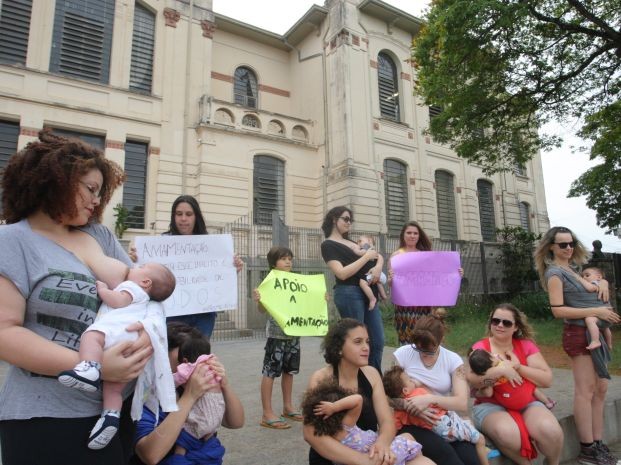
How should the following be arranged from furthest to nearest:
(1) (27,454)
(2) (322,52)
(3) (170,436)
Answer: (2) (322,52), (3) (170,436), (1) (27,454)

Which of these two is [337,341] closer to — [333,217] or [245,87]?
[333,217]

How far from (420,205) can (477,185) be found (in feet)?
15.2

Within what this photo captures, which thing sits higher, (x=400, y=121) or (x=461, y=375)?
(x=400, y=121)

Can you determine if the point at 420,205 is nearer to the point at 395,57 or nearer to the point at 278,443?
the point at 395,57

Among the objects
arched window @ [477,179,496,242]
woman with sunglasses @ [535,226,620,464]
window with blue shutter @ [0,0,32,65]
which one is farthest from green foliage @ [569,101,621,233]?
window with blue shutter @ [0,0,32,65]

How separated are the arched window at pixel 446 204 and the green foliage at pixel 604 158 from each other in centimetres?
625

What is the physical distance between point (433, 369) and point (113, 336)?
7.95ft

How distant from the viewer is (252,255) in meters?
14.4

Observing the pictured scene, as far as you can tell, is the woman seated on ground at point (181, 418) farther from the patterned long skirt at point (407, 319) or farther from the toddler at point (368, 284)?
the patterned long skirt at point (407, 319)

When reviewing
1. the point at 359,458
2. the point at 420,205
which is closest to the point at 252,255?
the point at 420,205

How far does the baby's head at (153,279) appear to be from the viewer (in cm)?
185

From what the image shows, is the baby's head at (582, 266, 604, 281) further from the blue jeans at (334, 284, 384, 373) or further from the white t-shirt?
the blue jeans at (334, 284, 384, 373)

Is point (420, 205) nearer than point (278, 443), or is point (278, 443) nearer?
point (278, 443)

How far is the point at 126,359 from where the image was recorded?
1550 millimetres
